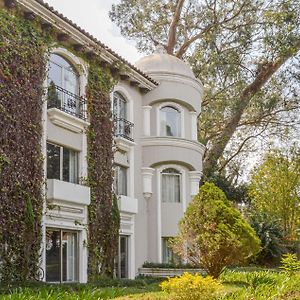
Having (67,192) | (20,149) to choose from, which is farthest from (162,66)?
(20,149)

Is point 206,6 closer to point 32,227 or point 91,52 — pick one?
point 91,52

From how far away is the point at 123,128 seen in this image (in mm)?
22625

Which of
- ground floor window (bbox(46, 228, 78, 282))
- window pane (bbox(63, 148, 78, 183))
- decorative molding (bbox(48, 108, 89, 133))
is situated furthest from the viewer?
window pane (bbox(63, 148, 78, 183))

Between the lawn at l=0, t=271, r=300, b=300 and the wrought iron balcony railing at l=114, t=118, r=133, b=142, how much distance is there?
6.59 meters

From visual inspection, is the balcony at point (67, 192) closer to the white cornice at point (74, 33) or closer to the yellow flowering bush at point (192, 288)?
the white cornice at point (74, 33)

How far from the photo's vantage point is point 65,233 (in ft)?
59.8

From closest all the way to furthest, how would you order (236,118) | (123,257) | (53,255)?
(53,255) → (123,257) → (236,118)

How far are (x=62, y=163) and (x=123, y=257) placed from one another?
206 inches

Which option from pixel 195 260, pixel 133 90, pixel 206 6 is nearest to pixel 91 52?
pixel 133 90

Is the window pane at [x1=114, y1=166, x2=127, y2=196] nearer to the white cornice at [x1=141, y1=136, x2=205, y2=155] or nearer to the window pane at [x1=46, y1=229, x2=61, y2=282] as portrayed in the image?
the white cornice at [x1=141, y1=136, x2=205, y2=155]

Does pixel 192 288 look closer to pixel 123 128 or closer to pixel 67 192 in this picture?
pixel 67 192

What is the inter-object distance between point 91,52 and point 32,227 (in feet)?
23.0

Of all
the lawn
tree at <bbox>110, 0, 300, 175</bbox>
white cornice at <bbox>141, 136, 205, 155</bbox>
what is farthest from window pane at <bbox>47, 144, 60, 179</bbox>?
tree at <bbox>110, 0, 300, 175</bbox>

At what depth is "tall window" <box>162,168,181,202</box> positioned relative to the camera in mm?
24328
